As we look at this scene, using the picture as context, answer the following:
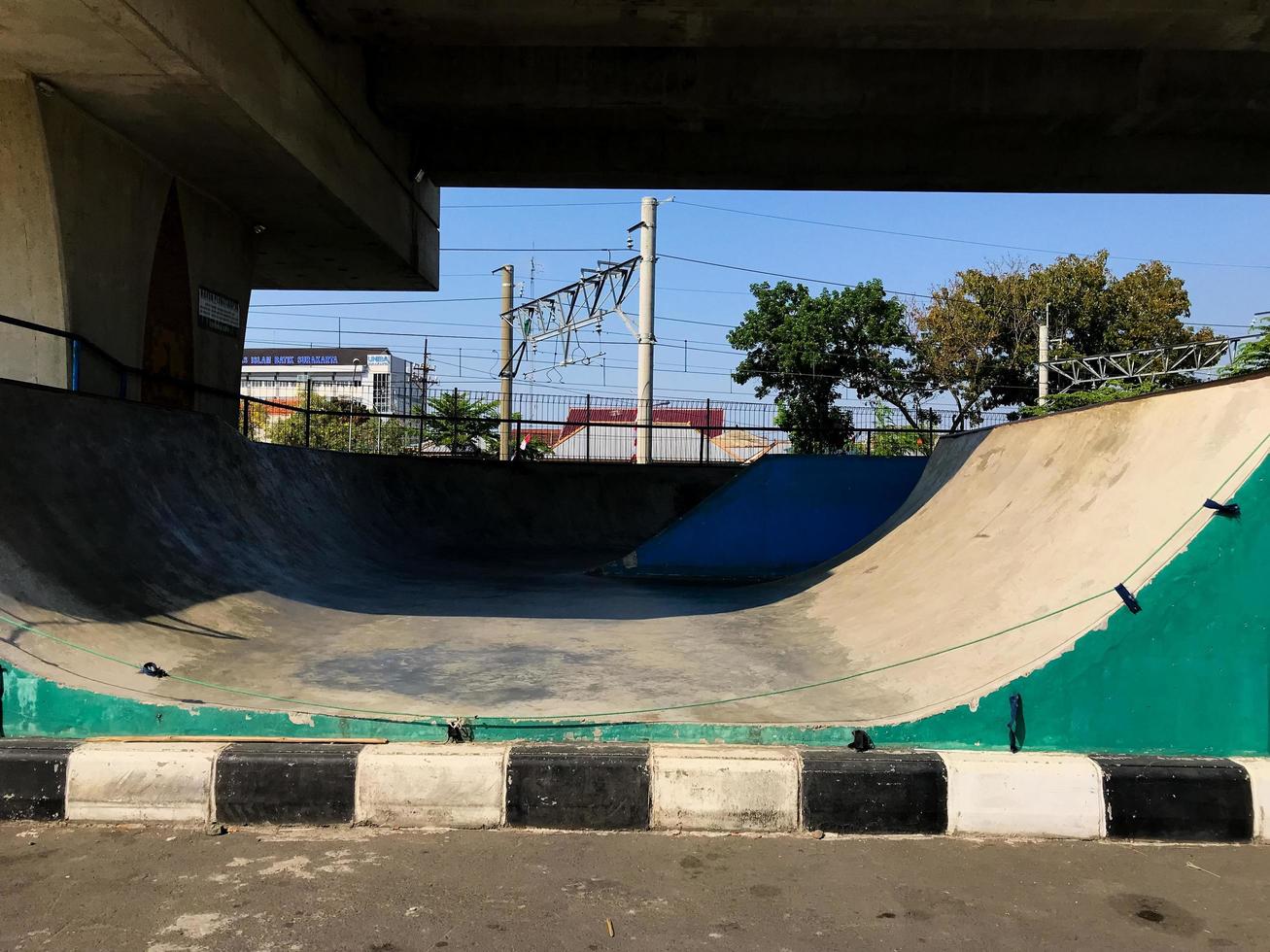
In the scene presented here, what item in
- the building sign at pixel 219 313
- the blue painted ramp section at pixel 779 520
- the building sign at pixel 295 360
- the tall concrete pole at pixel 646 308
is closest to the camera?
the blue painted ramp section at pixel 779 520

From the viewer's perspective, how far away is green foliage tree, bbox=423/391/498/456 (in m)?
25.1

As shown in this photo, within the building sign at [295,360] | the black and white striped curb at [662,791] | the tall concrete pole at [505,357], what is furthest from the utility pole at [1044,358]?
the building sign at [295,360]

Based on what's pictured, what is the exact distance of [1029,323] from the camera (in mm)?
36500

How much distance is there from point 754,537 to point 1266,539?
7.60 meters

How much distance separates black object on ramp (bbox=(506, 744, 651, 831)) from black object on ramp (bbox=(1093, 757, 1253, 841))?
1.89m

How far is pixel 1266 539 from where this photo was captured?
3.72m

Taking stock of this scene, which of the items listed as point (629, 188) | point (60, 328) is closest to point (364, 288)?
point (629, 188)

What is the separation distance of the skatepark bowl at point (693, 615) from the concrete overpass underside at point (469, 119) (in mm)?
2351

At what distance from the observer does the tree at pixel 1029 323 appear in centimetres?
3506

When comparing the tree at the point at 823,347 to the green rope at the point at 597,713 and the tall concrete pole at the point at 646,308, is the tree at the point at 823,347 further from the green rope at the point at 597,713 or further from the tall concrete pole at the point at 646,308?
the green rope at the point at 597,713

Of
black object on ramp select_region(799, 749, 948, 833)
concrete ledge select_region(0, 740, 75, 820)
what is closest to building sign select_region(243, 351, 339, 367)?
concrete ledge select_region(0, 740, 75, 820)

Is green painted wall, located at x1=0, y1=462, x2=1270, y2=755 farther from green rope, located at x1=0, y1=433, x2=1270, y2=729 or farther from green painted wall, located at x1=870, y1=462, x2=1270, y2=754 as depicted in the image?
green rope, located at x1=0, y1=433, x2=1270, y2=729

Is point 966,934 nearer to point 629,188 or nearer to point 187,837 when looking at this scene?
point 187,837

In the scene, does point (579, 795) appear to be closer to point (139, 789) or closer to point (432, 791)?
point (432, 791)
